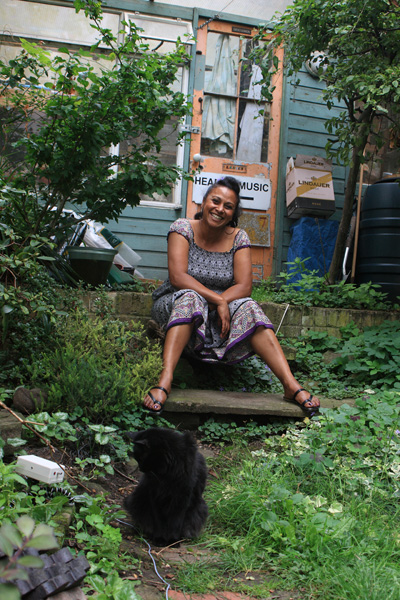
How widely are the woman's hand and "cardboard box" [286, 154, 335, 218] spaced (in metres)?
2.71

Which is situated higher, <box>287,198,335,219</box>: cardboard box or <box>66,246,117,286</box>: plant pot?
<box>287,198,335,219</box>: cardboard box

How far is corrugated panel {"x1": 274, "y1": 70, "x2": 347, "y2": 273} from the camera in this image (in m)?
5.72

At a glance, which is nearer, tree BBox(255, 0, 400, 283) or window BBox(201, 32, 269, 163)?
tree BBox(255, 0, 400, 283)

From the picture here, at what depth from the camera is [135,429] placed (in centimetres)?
256

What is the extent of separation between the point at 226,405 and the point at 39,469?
1353 millimetres

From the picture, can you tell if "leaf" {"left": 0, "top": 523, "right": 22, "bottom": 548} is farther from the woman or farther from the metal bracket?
the metal bracket

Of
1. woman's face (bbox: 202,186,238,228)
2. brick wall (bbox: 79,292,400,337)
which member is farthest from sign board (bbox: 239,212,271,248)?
woman's face (bbox: 202,186,238,228)

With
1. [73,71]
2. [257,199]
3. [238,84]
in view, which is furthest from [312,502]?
[238,84]

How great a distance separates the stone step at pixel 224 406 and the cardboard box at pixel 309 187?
2.99m

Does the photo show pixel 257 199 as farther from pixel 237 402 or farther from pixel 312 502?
pixel 312 502

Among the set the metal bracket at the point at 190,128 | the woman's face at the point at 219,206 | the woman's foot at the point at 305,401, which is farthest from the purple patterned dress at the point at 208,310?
the metal bracket at the point at 190,128

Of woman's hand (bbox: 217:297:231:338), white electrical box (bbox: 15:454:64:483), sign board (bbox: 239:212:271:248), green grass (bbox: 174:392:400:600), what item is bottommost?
→ green grass (bbox: 174:392:400:600)

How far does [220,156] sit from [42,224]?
9.88 feet

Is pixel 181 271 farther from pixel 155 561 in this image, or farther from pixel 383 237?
pixel 383 237
